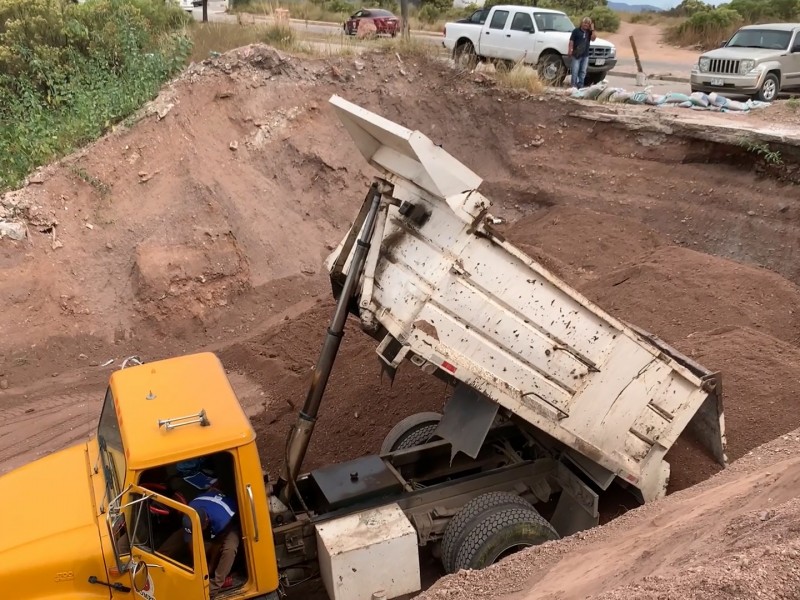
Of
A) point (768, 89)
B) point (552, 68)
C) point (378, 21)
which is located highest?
point (378, 21)

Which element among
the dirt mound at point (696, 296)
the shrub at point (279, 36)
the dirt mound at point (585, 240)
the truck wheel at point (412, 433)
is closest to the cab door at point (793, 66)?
the dirt mound at point (585, 240)

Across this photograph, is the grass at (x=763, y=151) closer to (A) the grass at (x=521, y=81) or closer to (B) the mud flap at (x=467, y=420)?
(A) the grass at (x=521, y=81)

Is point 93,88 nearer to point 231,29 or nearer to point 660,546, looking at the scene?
point 231,29

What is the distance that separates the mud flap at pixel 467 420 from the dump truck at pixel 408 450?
2 centimetres

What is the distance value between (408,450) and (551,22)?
1502 centimetres

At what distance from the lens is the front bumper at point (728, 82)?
1589 centimetres

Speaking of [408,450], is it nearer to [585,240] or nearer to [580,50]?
[585,240]

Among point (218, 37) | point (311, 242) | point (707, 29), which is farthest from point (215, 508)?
point (707, 29)

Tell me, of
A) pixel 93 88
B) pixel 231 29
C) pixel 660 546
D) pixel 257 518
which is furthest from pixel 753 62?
pixel 257 518

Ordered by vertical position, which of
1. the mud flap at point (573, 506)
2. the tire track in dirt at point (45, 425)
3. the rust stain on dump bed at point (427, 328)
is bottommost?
the tire track in dirt at point (45, 425)

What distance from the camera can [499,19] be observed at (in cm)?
1892

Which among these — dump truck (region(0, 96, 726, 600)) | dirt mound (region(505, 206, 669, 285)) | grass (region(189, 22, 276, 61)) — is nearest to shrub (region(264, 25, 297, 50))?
grass (region(189, 22, 276, 61))

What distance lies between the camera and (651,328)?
9.08 m

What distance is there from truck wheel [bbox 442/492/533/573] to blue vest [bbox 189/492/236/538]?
5.62 feet
